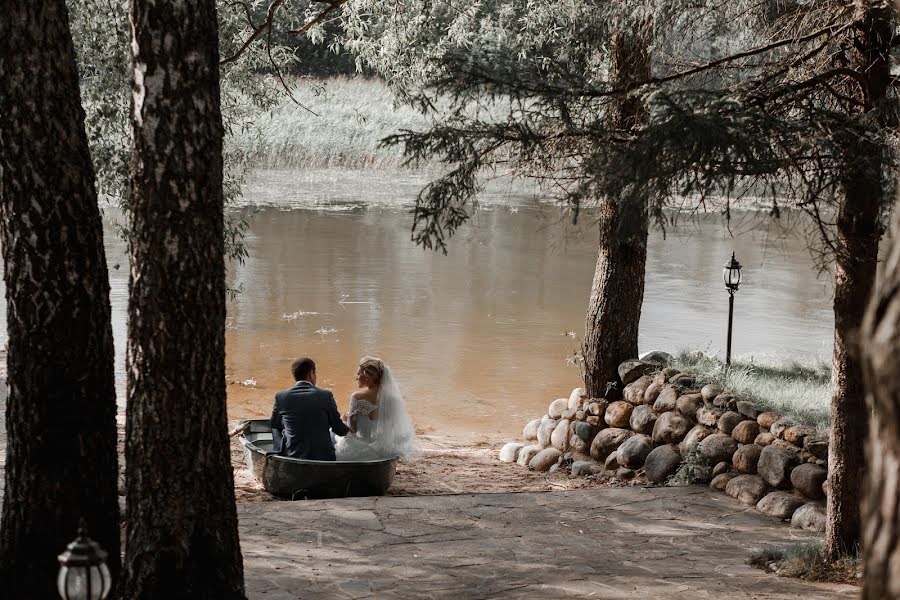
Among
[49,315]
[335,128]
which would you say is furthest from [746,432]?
[335,128]

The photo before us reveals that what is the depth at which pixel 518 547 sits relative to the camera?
6.55 meters

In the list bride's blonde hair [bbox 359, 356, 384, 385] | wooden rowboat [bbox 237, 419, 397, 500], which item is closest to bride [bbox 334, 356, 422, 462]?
bride's blonde hair [bbox 359, 356, 384, 385]

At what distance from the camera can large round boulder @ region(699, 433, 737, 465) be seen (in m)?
8.41

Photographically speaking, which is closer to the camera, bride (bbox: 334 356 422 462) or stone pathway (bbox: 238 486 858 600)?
stone pathway (bbox: 238 486 858 600)

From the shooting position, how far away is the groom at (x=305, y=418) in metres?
7.88

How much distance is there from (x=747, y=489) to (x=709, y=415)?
0.93m

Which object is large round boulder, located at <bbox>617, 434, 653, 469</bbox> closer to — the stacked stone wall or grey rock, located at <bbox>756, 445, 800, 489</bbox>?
the stacked stone wall

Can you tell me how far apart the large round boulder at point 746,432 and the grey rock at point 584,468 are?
1.57 metres

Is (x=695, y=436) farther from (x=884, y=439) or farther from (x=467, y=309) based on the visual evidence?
(x=467, y=309)

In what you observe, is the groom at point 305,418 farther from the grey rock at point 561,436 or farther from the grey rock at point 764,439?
the grey rock at point 764,439

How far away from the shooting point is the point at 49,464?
16.5 ft

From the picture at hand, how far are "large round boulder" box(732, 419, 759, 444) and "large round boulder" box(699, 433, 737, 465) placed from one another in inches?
2.6

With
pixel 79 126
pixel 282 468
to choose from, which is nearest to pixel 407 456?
pixel 282 468

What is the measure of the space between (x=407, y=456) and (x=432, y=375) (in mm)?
5104
